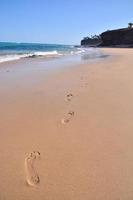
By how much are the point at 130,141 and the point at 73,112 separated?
4.43 ft

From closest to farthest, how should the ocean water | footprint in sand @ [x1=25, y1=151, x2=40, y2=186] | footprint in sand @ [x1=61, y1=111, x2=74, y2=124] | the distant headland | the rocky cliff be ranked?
footprint in sand @ [x1=25, y1=151, x2=40, y2=186]
footprint in sand @ [x1=61, y1=111, x2=74, y2=124]
the ocean water
the distant headland
the rocky cliff

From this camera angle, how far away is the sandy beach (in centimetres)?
208

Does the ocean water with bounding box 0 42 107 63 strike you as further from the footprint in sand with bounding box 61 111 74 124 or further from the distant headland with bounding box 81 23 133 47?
the distant headland with bounding box 81 23 133 47

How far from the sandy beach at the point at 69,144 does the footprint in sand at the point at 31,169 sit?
34 millimetres

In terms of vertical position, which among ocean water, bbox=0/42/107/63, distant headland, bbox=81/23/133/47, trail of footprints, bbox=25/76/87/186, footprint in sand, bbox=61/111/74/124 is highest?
distant headland, bbox=81/23/133/47

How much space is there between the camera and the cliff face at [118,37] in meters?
60.9

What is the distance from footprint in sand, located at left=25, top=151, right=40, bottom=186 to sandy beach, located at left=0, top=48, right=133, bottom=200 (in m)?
0.03

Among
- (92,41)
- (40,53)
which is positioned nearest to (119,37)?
(92,41)

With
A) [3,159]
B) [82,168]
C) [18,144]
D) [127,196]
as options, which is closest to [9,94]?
[18,144]

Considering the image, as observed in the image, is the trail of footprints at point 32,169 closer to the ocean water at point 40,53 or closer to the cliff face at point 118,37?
the ocean water at point 40,53

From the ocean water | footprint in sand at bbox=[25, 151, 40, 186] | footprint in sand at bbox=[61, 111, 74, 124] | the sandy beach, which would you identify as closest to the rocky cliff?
the ocean water

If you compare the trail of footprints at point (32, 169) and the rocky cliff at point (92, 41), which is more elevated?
the rocky cliff at point (92, 41)

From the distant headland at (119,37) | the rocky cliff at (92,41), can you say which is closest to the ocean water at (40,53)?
the distant headland at (119,37)

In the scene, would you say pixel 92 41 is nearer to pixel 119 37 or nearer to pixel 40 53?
pixel 119 37
